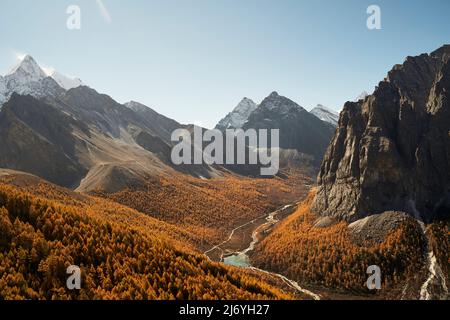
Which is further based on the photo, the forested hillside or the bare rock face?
the bare rock face

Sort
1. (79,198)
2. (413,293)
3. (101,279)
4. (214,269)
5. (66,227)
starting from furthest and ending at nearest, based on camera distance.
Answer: (79,198), (413,293), (214,269), (66,227), (101,279)

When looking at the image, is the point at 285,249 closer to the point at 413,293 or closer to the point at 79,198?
the point at 413,293

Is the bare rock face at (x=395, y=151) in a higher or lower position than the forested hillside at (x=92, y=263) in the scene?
higher

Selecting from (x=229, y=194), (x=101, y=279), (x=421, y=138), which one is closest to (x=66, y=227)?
(x=101, y=279)

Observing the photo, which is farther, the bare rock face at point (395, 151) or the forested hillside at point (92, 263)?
the bare rock face at point (395, 151)

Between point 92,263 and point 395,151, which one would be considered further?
point 395,151

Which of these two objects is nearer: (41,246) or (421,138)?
(41,246)

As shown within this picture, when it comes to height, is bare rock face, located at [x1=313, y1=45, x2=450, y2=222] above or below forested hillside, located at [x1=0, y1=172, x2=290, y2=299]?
above

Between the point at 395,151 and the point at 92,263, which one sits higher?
the point at 395,151
